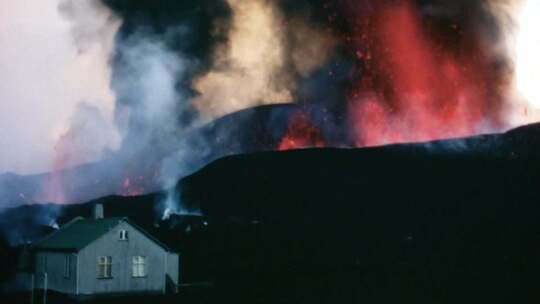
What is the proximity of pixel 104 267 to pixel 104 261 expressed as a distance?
0.36 metres

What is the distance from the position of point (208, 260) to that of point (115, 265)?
1766 cm

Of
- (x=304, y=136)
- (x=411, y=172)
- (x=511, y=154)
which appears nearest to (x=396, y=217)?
(x=411, y=172)

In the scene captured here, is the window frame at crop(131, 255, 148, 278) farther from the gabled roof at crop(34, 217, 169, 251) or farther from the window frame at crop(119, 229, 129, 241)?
the gabled roof at crop(34, 217, 169, 251)

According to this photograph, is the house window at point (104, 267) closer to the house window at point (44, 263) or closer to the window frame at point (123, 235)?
the window frame at point (123, 235)

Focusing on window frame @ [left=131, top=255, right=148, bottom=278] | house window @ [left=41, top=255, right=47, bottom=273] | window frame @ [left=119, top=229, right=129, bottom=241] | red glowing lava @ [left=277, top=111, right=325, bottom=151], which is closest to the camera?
window frame @ [left=119, top=229, right=129, bottom=241]

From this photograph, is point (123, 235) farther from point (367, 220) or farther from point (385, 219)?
point (385, 219)

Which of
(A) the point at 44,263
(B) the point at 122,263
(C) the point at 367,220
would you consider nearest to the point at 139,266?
(B) the point at 122,263

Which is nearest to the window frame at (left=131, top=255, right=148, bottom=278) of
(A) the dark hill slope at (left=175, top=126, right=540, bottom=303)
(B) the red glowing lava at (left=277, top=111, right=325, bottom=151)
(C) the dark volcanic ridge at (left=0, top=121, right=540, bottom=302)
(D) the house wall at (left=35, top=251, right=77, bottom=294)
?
(D) the house wall at (left=35, top=251, right=77, bottom=294)

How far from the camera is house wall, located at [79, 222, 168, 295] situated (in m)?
39.0

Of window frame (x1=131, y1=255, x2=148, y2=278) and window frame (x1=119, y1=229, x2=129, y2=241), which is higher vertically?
window frame (x1=119, y1=229, x2=129, y2=241)

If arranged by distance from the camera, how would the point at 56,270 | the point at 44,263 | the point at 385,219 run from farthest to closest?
the point at 385,219 < the point at 44,263 < the point at 56,270

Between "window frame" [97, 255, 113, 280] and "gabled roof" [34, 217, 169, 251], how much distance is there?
1393 mm

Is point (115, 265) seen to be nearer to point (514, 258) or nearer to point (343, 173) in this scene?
point (514, 258)

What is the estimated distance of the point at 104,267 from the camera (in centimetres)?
3972
